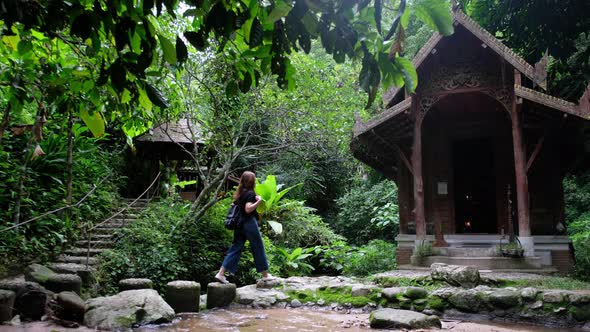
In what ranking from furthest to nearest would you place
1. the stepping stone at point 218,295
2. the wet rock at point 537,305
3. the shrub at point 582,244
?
the shrub at point 582,244 < the stepping stone at point 218,295 < the wet rock at point 537,305

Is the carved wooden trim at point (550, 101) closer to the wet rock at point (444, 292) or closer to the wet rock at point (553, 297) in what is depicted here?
the wet rock at point (553, 297)

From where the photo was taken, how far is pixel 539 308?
229 inches

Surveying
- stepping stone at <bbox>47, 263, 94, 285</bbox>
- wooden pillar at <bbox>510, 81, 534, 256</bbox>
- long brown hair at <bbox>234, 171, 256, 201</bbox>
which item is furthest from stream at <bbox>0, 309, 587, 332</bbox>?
wooden pillar at <bbox>510, 81, 534, 256</bbox>

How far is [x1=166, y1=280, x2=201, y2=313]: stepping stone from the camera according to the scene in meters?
6.18

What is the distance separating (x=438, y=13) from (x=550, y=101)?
7.86m

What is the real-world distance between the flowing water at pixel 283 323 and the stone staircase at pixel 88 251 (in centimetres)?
189

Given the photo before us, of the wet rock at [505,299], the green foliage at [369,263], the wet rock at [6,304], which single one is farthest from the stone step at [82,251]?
the green foliage at [369,263]

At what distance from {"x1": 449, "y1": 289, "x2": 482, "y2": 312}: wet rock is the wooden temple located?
2.95m

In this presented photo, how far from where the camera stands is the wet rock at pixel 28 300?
5.05 metres

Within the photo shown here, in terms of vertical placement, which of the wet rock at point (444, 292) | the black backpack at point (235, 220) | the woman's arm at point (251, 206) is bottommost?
the wet rock at point (444, 292)

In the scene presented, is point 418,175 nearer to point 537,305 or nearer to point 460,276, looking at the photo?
point 460,276

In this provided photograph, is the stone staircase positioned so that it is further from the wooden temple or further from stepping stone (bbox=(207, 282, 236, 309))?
the wooden temple

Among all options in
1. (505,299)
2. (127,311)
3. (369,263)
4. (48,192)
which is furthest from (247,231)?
(369,263)

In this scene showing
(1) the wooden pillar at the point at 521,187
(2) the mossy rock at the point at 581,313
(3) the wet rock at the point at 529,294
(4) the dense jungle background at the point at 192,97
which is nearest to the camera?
(4) the dense jungle background at the point at 192,97
